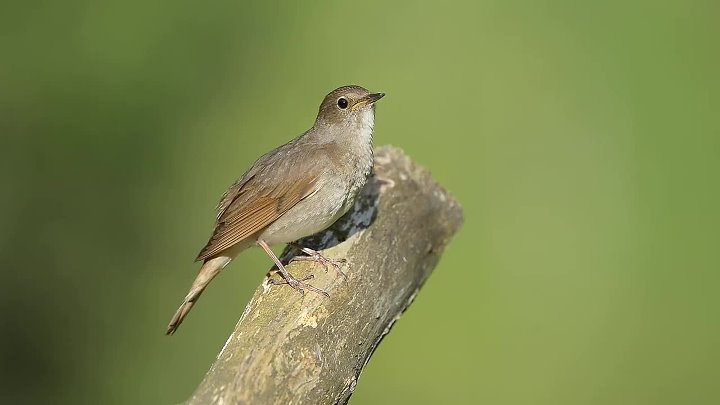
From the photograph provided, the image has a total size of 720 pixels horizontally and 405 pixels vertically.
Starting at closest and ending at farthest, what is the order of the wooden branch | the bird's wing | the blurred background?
the wooden branch
the bird's wing
the blurred background

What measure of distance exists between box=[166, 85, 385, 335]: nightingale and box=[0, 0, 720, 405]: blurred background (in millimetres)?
1631

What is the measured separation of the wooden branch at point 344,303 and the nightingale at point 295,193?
5.8 inches

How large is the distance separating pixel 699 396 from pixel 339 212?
2.49 m

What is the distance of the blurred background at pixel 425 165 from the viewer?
4.67 meters

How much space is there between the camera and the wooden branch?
2359 millimetres

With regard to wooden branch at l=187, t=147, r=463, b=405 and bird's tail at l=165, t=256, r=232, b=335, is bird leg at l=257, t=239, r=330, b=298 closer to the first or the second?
wooden branch at l=187, t=147, r=463, b=405

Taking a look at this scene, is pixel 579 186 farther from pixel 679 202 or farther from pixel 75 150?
pixel 75 150

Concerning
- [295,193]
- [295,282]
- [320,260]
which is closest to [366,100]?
[295,193]

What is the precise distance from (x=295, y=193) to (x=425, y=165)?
205cm

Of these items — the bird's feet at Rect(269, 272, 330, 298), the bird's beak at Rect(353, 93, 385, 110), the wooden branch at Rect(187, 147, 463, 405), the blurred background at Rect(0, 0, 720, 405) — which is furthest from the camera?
the blurred background at Rect(0, 0, 720, 405)

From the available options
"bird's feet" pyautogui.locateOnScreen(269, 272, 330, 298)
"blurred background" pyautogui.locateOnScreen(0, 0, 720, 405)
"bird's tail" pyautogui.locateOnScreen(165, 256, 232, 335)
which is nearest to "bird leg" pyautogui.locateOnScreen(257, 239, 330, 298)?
"bird's feet" pyautogui.locateOnScreen(269, 272, 330, 298)

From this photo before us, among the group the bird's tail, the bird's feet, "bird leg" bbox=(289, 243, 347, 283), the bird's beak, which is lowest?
the bird's tail

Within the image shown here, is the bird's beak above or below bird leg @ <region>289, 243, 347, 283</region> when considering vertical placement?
above

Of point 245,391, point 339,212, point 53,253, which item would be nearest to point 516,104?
point 339,212
